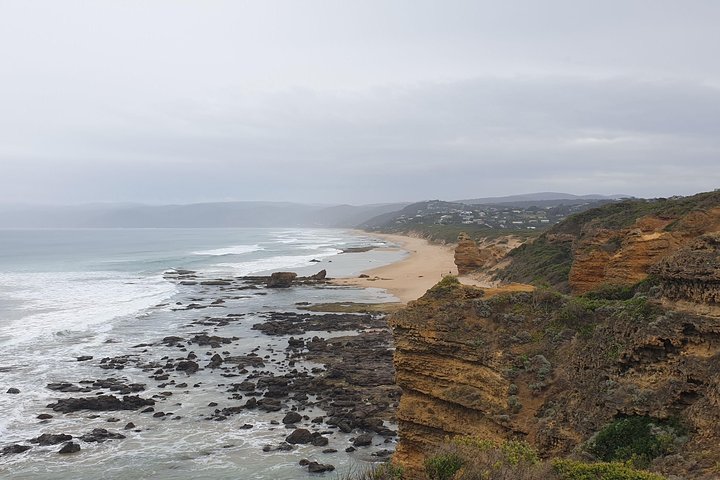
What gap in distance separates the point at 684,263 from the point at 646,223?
80.2ft

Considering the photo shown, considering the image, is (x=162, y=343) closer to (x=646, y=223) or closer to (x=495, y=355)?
(x=495, y=355)

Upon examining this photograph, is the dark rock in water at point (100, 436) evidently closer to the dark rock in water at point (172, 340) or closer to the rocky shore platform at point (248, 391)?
the rocky shore platform at point (248, 391)

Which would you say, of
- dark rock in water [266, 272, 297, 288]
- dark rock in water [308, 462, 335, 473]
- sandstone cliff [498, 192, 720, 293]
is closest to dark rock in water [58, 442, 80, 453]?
dark rock in water [308, 462, 335, 473]

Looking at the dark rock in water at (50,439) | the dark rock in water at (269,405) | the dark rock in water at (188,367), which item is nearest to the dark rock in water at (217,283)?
the dark rock in water at (188,367)

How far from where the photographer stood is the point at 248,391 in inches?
953

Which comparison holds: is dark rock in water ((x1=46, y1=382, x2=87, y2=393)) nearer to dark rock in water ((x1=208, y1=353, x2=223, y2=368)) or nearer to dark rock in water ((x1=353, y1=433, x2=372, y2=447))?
dark rock in water ((x1=208, y1=353, x2=223, y2=368))

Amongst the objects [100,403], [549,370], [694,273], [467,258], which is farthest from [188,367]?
[467,258]

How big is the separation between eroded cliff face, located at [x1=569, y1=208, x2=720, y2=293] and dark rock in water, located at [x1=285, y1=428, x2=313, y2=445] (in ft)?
39.0

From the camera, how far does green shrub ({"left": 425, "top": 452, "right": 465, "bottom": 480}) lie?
780 cm

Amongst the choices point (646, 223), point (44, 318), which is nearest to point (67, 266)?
point (44, 318)

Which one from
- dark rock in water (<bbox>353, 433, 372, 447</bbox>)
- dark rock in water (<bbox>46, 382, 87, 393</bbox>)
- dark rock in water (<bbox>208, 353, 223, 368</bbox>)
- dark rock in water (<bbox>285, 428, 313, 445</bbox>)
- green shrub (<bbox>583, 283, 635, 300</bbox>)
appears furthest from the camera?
dark rock in water (<bbox>208, 353, 223, 368</bbox>)

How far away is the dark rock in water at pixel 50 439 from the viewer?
1869 centimetres

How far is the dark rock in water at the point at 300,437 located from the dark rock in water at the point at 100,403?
7.24 m

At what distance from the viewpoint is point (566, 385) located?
1116cm
